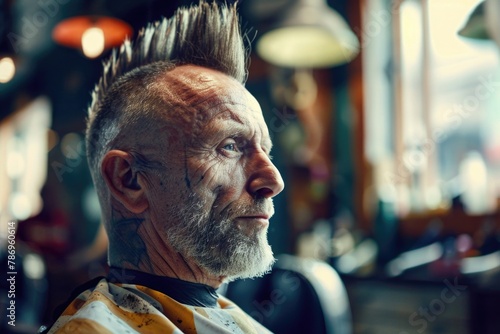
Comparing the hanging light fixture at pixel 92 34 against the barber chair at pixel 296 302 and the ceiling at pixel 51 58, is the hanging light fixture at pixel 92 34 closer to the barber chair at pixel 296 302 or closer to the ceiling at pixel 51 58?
the ceiling at pixel 51 58

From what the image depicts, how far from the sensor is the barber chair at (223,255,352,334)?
148 cm

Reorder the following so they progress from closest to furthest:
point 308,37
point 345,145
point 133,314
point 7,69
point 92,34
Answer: point 133,314 → point 7,69 → point 92,34 → point 308,37 → point 345,145

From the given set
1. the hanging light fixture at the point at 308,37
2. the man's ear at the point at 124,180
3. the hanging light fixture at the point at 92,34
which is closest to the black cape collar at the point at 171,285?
the man's ear at the point at 124,180

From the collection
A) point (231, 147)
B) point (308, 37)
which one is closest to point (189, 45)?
point (231, 147)

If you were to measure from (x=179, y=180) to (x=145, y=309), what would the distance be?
0.76 ft

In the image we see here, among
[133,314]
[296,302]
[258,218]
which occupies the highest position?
[258,218]

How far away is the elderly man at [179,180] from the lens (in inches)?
36.9

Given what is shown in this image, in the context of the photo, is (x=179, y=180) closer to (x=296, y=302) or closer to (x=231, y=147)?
(x=231, y=147)

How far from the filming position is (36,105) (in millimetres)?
1396

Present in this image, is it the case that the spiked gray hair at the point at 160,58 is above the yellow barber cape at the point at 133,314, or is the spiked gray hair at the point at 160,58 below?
above

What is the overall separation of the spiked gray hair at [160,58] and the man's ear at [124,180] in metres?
0.03

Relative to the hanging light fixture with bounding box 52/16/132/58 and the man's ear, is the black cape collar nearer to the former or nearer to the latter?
the man's ear

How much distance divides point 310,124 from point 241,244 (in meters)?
4.12

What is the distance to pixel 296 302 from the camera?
4.97ft
